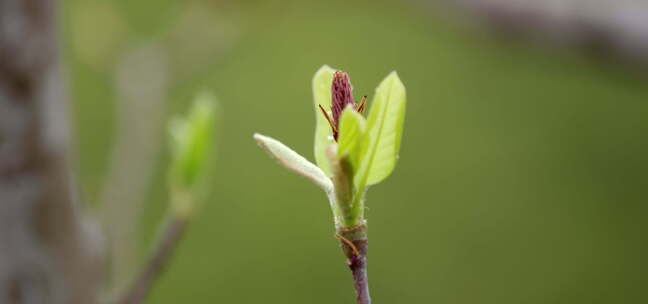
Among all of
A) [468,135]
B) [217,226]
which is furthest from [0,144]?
[468,135]

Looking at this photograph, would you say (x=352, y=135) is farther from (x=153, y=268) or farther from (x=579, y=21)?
(x=579, y=21)

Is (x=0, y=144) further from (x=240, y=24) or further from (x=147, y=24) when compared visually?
(x=147, y=24)

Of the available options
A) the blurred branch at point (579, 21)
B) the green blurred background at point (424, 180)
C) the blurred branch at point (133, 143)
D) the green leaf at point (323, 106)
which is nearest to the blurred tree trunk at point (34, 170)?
the green leaf at point (323, 106)

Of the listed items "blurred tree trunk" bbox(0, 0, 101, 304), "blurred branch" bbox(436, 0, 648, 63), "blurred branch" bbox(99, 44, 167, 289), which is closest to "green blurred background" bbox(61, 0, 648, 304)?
"blurred branch" bbox(99, 44, 167, 289)

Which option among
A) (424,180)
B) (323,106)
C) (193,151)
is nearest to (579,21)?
(193,151)

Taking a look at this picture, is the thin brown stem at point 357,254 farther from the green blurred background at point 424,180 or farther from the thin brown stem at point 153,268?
the green blurred background at point 424,180

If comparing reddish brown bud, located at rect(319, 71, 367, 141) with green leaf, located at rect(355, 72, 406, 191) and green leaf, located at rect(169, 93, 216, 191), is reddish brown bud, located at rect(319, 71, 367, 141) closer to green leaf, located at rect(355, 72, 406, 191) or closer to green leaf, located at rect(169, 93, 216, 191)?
green leaf, located at rect(355, 72, 406, 191)
